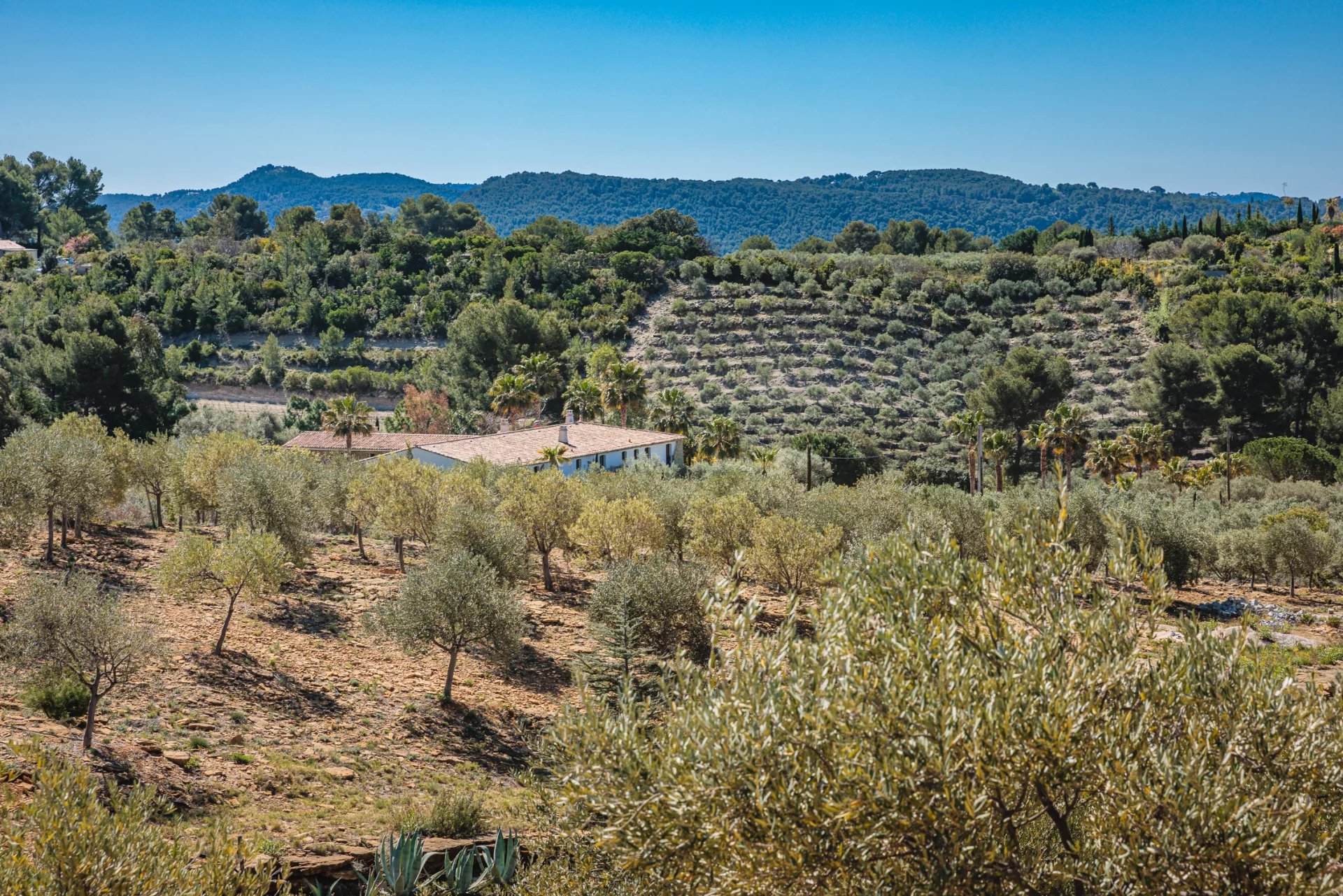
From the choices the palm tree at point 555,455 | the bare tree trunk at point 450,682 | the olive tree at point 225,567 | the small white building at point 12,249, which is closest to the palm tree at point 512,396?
the palm tree at point 555,455

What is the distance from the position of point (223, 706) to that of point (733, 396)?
58.1 metres

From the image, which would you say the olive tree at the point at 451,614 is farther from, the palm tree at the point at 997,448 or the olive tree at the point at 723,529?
the palm tree at the point at 997,448

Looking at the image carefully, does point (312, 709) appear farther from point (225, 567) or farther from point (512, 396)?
point (512, 396)

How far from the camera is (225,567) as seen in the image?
72.3 ft

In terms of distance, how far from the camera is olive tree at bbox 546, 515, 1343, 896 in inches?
267

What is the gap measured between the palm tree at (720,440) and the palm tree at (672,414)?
4976 millimetres

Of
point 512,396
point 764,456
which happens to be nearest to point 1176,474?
point 764,456

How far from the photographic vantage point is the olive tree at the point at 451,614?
72.3 feet

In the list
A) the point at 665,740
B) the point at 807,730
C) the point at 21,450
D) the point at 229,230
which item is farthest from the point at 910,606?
the point at 229,230

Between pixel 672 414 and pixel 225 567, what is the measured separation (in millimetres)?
42150

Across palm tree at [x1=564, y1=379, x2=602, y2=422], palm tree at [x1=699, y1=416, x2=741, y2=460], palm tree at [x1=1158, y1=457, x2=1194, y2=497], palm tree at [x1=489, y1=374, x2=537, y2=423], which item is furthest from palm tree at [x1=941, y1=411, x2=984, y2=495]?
palm tree at [x1=489, y1=374, x2=537, y2=423]

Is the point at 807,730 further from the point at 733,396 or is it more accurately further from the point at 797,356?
the point at 797,356

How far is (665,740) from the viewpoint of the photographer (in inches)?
326

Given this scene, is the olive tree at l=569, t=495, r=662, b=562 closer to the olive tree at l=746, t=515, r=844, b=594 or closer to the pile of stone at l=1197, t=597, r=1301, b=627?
the olive tree at l=746, t=515, r=844, b=594
